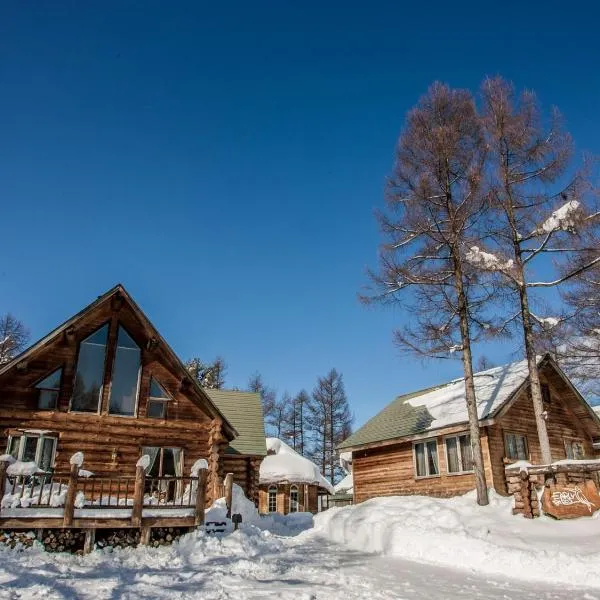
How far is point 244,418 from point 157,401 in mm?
7711

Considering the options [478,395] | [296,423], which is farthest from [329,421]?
[478,395]

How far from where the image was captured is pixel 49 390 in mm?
17594

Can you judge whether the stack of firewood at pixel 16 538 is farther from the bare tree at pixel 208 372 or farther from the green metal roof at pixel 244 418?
the bare tree at pixel 208 372

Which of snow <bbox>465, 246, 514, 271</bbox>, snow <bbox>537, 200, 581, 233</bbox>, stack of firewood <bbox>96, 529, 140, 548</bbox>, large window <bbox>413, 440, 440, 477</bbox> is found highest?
snow <bbox>537, 200, 581, 233</bbox>

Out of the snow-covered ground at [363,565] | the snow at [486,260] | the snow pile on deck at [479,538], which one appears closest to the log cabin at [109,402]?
the snow-covered ground at [363,565]

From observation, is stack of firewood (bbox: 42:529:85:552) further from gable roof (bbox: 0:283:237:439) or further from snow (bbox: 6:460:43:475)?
gable roof (bbox: 0:283:237:439)

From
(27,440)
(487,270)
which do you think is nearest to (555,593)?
(487,270)

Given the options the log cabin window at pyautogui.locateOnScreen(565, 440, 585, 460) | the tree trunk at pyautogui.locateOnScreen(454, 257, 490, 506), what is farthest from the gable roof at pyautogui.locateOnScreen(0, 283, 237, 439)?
the log cabin window at pyautogui.locateOnScreen(565, 440, 585, 460)

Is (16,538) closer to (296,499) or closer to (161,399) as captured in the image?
(161,399)

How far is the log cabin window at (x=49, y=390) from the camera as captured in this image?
17.4 metres

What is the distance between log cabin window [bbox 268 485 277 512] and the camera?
34.4 metres

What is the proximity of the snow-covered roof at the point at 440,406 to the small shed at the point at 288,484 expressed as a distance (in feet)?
29.4

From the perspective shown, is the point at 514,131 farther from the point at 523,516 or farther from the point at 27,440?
the point at 27,440

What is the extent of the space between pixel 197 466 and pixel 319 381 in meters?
40.1
